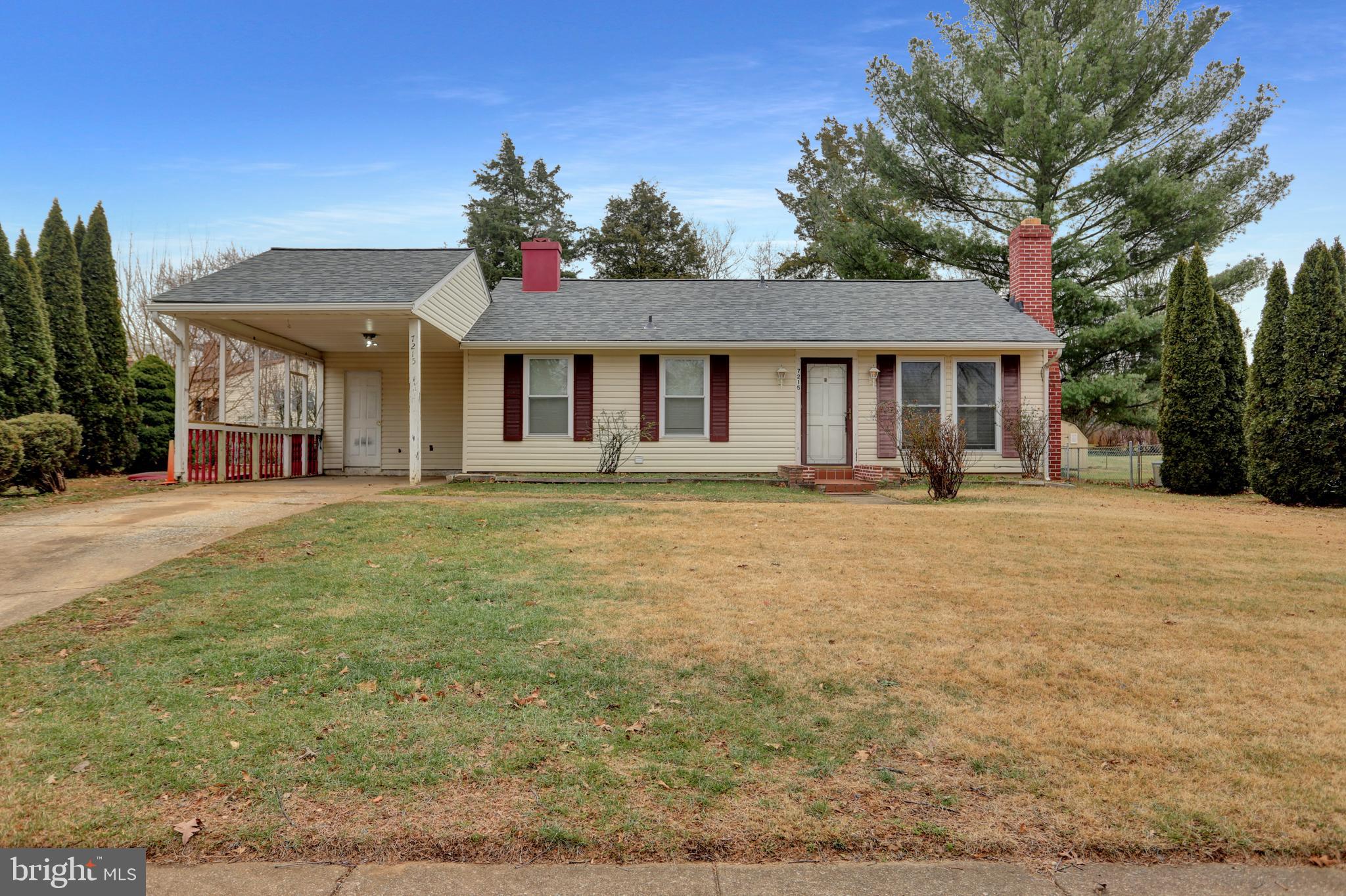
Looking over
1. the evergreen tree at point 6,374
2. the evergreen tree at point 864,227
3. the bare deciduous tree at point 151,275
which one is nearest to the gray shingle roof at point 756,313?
the evergreen tree at point 864,227

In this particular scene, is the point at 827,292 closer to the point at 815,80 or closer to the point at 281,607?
the point at 815,80

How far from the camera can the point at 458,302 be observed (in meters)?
13.6

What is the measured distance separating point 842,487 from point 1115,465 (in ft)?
46.5

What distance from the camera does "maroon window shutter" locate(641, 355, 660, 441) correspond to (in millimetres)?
14242

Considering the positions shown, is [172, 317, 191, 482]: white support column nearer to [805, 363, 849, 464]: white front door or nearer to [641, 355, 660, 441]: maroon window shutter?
[641, 355, 660, 441]: maroon window shutter

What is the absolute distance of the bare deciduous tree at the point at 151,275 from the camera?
83.2 feet

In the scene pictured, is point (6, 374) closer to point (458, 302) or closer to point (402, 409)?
point (402, 409)

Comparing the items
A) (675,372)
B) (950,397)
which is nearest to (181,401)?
(675,372)

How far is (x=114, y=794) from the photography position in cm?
262

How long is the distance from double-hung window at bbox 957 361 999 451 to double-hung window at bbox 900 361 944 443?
389mm

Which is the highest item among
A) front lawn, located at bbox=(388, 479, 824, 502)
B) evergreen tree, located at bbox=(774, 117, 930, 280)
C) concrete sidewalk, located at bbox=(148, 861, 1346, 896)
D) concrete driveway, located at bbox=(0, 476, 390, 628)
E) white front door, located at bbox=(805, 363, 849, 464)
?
evergreen tree, located at bbox=(774, 117, 930, 280)

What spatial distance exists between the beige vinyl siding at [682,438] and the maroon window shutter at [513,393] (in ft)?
0.37

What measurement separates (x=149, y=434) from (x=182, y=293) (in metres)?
6.80

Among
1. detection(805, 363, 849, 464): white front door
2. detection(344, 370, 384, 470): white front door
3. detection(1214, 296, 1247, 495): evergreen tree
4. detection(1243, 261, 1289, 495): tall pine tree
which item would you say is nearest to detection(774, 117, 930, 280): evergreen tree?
detection(805, 363, 849, 464): white front door
